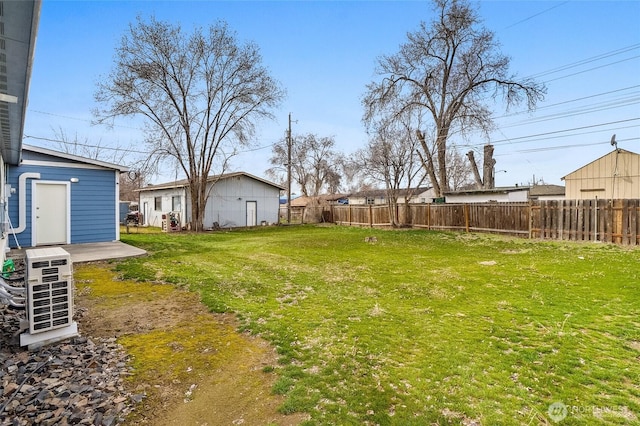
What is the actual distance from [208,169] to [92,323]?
535 inches

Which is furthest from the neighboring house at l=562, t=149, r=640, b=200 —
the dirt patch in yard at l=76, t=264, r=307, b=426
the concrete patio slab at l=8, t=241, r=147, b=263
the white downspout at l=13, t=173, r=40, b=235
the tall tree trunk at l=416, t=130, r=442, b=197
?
the white downspout at l=13, t=173, r=40, b=235

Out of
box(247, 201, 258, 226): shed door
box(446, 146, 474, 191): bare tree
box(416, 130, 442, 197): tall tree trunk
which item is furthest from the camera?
box(446, 146, 474, 191): bare tree

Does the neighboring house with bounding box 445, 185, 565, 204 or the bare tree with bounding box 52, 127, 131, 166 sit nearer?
the neighboring house with bounding box 445, 185, 565, 204

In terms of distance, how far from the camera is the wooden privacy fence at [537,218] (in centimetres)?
976

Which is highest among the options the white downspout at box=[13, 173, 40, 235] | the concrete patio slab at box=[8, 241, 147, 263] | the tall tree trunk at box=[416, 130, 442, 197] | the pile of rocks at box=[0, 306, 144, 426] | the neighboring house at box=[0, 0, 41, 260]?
the tall tree trunk at box=[416, 130, 442, 197]

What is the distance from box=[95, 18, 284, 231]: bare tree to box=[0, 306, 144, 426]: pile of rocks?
14.0m

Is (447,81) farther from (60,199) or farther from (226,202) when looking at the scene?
(60,199)

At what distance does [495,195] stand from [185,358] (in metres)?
18.8

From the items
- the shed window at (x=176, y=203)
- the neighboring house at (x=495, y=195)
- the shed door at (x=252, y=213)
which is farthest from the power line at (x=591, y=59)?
the shed window at (x=176, y=203)

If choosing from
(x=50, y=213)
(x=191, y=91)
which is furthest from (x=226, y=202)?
(x=50, y=213)

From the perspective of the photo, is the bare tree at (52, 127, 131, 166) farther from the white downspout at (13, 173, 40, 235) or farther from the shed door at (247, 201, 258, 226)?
the white downspout at (13, 173, 40, 235)

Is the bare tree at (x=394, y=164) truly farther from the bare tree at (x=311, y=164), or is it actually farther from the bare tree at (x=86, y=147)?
the bare tree at (x=311, y=164)

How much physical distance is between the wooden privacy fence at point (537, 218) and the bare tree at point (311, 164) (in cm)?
2152

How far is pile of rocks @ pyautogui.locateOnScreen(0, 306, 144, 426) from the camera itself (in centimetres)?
201
